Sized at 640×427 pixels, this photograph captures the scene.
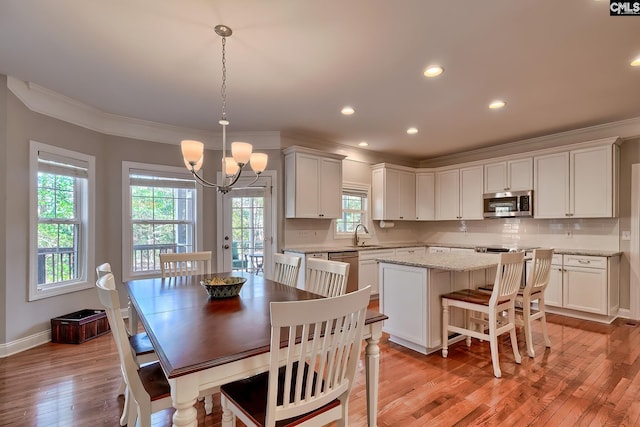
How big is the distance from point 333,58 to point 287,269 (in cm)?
182

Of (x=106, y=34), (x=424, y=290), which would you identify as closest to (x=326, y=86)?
(x=106, y=34)

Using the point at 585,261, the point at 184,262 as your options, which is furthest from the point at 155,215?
the point at 585,261

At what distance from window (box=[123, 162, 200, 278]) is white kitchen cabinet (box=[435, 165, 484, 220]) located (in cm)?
435

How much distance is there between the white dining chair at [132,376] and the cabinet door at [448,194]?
528 cm

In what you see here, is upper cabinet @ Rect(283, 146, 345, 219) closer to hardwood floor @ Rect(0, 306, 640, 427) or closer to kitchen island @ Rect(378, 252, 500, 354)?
kitchen island @ Rect(378, 252, 500, 354)

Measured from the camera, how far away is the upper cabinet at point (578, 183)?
398 centimetres

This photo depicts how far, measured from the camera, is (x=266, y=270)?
4.71 m

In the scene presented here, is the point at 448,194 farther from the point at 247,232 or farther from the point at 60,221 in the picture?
the point at 60,221

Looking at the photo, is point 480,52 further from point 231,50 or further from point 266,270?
point 266,270

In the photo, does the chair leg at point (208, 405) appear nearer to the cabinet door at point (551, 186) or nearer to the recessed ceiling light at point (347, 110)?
the recessed ceiling light at point (347, 110)

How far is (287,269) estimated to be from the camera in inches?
107

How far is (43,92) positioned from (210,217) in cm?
229

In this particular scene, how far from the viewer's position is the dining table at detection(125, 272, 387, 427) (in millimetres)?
1095

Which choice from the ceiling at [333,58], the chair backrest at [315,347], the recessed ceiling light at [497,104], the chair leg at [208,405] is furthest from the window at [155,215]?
the recessed ceiling light at [497,104]
